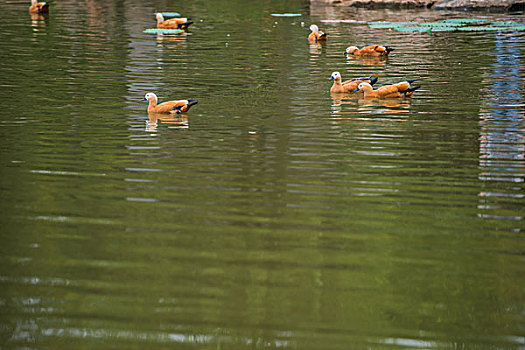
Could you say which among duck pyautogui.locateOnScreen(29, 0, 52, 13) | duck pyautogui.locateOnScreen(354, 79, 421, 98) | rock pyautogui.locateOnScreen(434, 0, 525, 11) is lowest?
duck pyautogui.locateOnScreen(354, 79, 421, 98)

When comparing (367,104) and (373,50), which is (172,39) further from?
(367,104)

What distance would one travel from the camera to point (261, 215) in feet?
25.9

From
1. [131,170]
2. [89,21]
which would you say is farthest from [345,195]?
[89,21]

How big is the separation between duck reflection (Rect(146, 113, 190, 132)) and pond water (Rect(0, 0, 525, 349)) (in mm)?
66

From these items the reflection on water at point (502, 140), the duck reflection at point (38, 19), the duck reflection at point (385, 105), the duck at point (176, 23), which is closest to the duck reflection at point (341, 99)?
the duck reflection at point (385, 105)

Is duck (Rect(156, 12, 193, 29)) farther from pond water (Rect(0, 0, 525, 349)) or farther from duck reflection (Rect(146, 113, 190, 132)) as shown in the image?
duck reflection (Rect(146, 113, 190, 132))

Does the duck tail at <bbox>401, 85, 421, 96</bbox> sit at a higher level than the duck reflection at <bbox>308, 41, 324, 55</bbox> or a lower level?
lower

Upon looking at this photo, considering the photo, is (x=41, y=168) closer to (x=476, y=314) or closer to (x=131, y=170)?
(x=131, y=170)

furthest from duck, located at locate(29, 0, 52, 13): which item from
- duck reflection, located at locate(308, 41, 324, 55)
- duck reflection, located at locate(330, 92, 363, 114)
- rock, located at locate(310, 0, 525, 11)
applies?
duck reflection, located at locate(330, 92, 363, 114)

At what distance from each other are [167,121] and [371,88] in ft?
14.7

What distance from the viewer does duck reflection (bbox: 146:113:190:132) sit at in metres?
12.6

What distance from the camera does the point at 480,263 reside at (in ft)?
22.2

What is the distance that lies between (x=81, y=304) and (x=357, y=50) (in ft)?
55.2

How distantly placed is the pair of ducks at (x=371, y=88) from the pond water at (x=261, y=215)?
0.30 m
